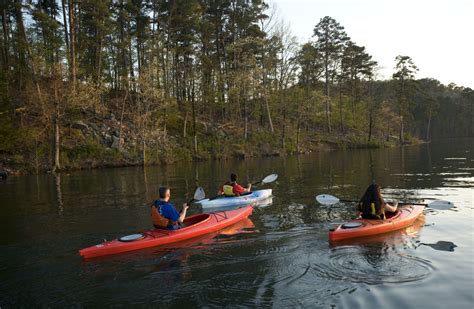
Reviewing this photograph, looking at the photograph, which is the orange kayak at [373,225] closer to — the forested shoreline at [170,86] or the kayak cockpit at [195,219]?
A: the kayak cockpit at [195,219]

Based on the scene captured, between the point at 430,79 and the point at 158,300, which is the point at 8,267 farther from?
the point at 430,79

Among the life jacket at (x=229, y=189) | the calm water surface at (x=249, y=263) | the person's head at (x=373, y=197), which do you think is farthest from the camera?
the life jacket at (x=229, y=189)

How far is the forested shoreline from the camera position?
27047mm

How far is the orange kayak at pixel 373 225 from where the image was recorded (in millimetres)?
8453

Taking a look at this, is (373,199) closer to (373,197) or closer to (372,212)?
(373,197)

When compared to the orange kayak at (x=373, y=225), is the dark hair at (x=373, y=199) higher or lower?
higher

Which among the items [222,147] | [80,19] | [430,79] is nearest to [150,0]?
[80,19]

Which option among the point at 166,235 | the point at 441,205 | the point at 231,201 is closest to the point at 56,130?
the point at 231,201

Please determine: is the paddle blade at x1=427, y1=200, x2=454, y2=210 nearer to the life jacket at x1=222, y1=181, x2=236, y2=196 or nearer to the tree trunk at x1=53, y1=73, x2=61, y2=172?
the life jacket at x1=222, y1=181, x2=236, y2=196

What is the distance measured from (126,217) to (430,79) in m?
106

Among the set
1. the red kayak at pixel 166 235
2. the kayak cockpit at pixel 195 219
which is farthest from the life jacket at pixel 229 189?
the kayak cockpit at pixel 195 219

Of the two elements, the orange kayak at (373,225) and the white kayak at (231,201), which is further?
the white kayak at (231,201)

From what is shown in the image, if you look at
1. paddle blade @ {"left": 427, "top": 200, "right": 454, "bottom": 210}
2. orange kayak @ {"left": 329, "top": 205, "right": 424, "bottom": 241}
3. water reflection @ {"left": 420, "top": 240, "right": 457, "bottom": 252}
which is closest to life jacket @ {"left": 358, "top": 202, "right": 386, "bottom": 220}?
orange kayak @ {"left": 329, "top": 205, "right": 424, "bottom": 241}

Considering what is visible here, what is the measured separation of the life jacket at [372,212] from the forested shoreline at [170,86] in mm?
21560
